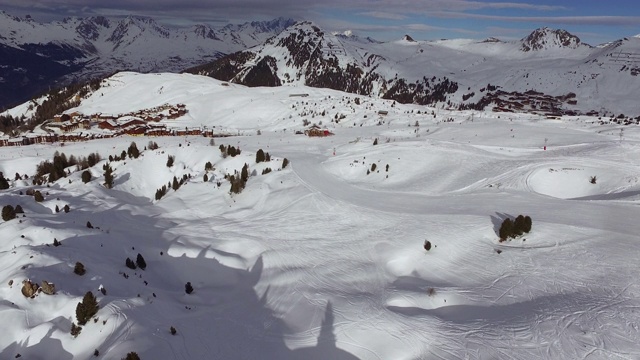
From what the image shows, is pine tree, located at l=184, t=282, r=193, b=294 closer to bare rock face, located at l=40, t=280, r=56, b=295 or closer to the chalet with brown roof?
bare rock face, located at l=40, t=280, r=56, b=295

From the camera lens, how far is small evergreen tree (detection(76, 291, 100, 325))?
12117 mm

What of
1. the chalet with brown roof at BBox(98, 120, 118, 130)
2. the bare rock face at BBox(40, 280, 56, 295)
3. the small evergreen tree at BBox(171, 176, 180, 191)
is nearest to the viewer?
the bare rock face at BBox(40, 280, 56, 295)

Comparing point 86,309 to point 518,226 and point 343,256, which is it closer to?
point 343,256

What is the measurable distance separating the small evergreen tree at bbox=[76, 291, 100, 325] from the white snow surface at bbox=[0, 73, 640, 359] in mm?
257

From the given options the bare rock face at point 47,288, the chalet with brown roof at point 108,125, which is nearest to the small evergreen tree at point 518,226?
the bare rock face at point 47,288

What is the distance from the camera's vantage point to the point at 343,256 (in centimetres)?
1886

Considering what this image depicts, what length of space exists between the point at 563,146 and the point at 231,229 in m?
30.4

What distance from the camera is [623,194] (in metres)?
22.8

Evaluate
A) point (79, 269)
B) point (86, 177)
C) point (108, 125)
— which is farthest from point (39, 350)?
point (108, 125)

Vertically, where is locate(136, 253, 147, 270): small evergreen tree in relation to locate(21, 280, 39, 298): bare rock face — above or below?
below

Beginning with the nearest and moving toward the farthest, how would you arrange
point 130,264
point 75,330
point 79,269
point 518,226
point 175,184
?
point 75,330 → point 79,269 → point 130,264 → point 518,226 → point 175,184

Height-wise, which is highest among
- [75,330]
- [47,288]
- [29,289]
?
[29,289]

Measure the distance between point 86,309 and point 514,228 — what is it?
17.4 metres

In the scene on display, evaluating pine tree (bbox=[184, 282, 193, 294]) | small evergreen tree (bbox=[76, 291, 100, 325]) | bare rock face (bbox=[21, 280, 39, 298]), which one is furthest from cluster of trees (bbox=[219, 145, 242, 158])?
small evergreen tree (bbox=[76, 291, 100, 325])
